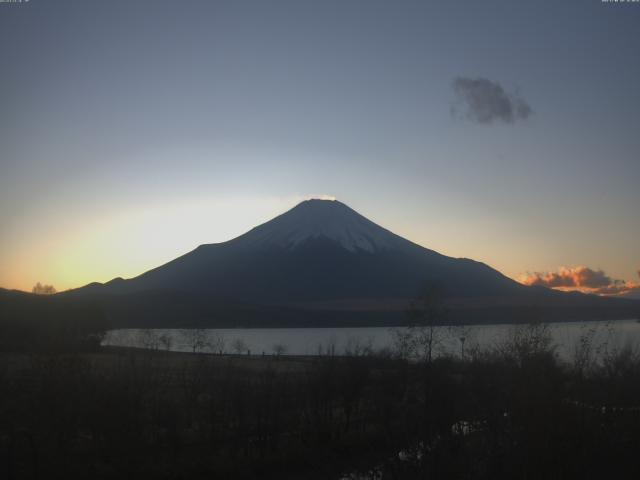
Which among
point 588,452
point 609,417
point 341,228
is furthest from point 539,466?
point 341,228

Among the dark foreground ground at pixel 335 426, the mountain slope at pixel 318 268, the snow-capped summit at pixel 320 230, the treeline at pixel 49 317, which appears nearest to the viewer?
the dark foreground ground at pixel 335 426

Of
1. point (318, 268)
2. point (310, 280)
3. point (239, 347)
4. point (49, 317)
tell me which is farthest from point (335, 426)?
point (318, 268)

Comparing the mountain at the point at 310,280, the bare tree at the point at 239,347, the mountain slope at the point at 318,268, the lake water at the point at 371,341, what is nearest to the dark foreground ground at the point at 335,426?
the lake water at the point at 371,341

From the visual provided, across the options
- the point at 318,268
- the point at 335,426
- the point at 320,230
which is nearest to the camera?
the point at 335,426

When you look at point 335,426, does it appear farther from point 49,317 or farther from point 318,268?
point 318,268

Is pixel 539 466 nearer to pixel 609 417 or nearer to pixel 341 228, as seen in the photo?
pixel 609 417

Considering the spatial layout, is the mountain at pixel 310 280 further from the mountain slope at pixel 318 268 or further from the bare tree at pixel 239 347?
the bare tree at pixel 239 347

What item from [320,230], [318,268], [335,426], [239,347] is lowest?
[239,347]
